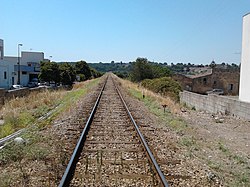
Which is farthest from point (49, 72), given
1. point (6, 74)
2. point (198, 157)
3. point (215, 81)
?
point (198, 157)

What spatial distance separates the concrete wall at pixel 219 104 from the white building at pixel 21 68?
41.2 m

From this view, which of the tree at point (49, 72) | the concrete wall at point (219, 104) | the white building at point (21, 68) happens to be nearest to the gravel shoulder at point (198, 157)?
the concrete wall at point (219, 104)

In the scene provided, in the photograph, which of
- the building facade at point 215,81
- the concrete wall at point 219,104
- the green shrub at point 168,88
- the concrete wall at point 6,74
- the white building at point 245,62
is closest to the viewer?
the concrete wall at point 219,104

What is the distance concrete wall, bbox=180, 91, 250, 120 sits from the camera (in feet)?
57.7

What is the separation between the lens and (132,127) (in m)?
11.3

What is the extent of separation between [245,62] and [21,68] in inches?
2664

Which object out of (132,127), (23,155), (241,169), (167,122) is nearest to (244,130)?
(167,122)

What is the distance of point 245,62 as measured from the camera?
26.9 metres

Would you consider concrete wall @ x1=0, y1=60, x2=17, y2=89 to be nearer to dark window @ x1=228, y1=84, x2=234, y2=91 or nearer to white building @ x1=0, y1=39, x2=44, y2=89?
white building @ x1=0, y1=39, x2=44, y2=89

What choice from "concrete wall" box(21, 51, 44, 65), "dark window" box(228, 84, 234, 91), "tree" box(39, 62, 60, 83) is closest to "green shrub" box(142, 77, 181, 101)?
"tree" box(39, 62, 60, 83)

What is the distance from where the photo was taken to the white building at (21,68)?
2402 inches

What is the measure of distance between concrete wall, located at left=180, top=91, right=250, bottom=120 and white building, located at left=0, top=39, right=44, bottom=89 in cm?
4121

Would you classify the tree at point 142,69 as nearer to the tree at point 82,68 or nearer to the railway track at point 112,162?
the tree at point 82,68

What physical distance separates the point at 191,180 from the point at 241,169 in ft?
5.98
